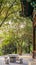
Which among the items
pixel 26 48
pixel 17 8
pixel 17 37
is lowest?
pixel 26 48

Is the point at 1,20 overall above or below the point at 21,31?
above

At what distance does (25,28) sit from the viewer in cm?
2394

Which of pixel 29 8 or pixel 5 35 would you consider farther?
pixel 5 35

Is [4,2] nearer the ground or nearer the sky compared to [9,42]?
nearer the sky

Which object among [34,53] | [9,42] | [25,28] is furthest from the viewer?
[9,42]

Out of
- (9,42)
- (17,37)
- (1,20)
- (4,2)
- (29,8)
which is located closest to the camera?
(29,8)

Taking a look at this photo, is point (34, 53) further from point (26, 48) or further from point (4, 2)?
point (26, 48)

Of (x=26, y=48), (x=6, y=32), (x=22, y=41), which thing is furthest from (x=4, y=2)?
(x=26, y=48)

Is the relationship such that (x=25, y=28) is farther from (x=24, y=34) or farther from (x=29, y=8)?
(x=29, y=8)

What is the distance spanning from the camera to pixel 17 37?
25.5 m

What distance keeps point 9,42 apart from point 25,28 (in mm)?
4600

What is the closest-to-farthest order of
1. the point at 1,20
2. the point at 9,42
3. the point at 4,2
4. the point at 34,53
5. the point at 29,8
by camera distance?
the point at 29,8 < the point at 34,53 < the point at 4,2 < the point at 1,20 < the point at 9,42

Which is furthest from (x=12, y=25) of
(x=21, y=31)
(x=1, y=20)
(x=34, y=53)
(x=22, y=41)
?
(x=34, y=53)

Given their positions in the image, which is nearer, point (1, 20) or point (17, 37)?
point (1, 20)
